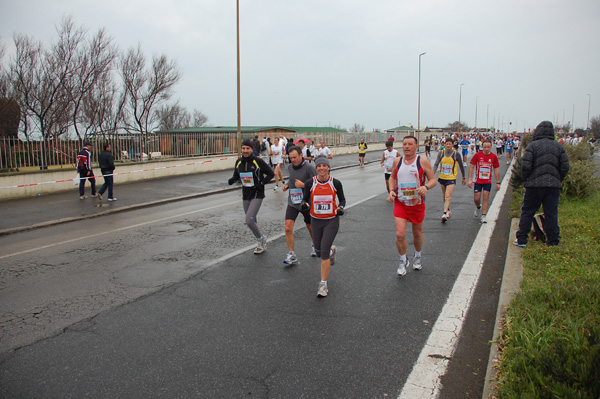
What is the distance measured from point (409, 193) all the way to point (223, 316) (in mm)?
2941

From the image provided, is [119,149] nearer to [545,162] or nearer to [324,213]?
[324,213]

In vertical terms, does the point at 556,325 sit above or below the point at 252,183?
below

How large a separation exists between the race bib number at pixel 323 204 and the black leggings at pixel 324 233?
0.12 m

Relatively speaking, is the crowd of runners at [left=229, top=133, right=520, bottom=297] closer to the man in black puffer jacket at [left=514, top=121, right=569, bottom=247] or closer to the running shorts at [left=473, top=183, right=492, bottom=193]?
the man in black puffer jacket at [left=514, top=121, right=569, bottom=247]

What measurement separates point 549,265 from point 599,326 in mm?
2387

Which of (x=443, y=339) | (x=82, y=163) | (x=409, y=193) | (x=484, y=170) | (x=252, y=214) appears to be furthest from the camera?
(x=82, y=163)

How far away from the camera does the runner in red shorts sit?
6.25m

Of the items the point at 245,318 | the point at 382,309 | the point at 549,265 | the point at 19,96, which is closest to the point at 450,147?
the point at 549,265

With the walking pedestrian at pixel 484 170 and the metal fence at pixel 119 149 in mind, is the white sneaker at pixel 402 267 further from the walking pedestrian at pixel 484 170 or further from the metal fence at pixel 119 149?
the metal fence at pixel 119 149

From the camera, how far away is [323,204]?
5.72 meters

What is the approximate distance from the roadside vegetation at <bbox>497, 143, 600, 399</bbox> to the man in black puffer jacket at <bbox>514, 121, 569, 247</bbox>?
34 cm

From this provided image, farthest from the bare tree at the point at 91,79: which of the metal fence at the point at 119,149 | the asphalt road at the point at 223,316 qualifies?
the asphalt road at the point at 223,316

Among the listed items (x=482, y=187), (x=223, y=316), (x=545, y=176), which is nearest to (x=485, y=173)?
(x=482, y=187)

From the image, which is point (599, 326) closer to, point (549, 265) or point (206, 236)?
point (549, 265)
